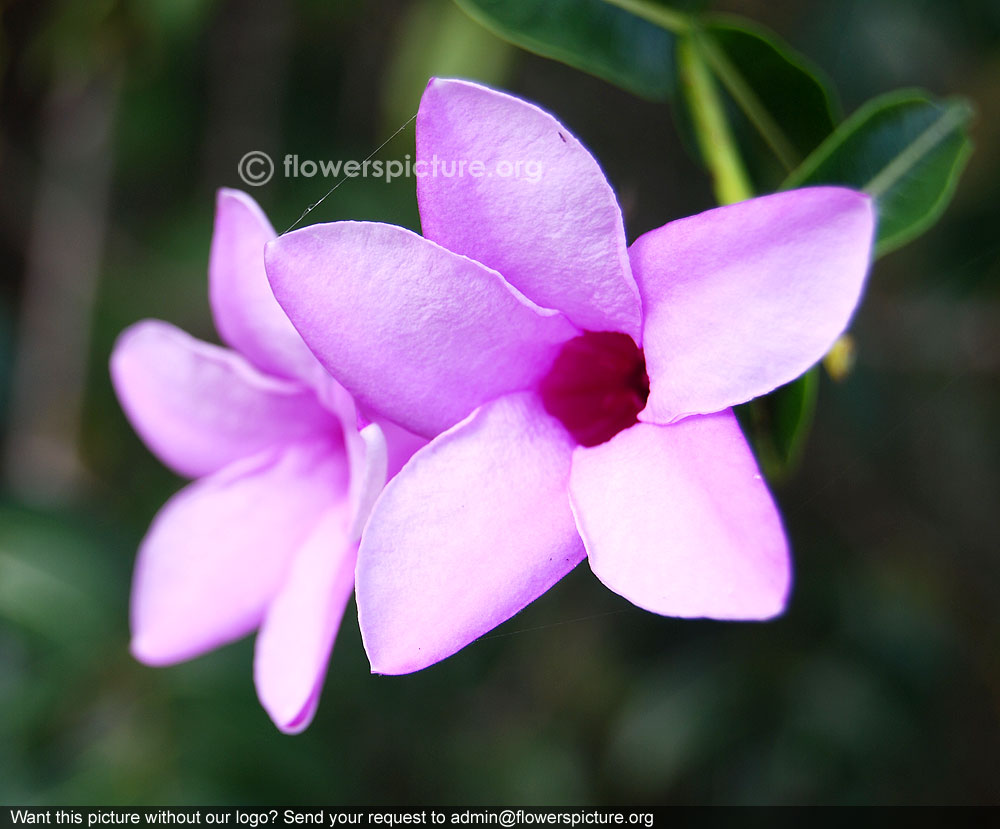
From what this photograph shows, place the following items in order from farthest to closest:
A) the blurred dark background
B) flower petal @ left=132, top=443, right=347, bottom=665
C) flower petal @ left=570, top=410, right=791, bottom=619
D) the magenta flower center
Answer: the blurred dark background → flower petal @ left=132, top=443, right=347, bottom=665 → the magenta flower center → flower petal @ left=570, top=410, right=791, bottom=619

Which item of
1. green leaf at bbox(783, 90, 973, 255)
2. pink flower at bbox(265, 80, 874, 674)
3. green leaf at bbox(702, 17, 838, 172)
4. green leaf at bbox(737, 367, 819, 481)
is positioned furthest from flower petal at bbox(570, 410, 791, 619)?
green leaf at bbox(702, 17, 838, 172)

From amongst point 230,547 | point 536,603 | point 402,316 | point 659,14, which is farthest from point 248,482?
point 536,603

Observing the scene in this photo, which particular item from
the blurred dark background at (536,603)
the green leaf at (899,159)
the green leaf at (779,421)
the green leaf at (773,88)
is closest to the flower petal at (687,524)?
the green leaf at (779,421)

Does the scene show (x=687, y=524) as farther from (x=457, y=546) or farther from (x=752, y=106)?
(x=752, y=106)

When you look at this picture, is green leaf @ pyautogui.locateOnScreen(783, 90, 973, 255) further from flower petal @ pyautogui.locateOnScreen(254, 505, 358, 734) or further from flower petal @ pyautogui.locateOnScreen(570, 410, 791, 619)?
flower petal @ pyautogui.locateOnScreen(254, 505, 358, 734)

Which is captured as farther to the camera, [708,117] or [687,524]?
[708,117]

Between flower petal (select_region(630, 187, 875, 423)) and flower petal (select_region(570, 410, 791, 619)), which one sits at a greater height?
flower petal (select_region(630, 187, 875, 423))

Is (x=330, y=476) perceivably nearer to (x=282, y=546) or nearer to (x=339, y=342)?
(x=282, y=546)
